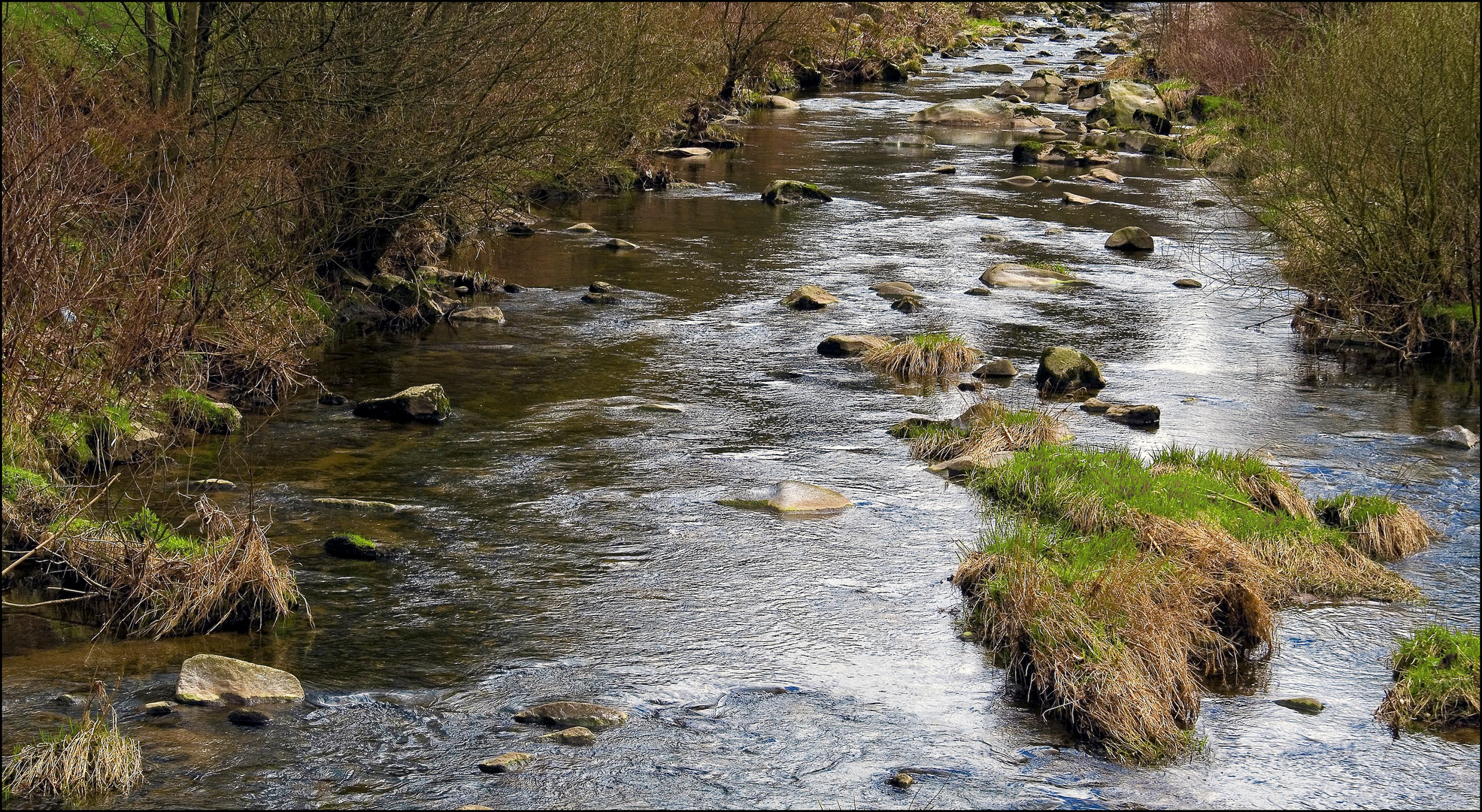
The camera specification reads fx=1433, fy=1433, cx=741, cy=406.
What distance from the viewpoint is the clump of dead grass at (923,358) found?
54.0 ft

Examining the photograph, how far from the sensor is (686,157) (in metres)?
32.5

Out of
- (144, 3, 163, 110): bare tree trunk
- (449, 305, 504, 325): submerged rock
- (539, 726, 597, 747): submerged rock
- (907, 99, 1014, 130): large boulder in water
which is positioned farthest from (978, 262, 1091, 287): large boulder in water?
(907, 99, 1014, 130): large boulder in water

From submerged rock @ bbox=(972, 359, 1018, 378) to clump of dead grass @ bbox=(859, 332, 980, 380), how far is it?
300 mm

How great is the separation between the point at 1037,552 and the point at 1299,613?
190 centimetres

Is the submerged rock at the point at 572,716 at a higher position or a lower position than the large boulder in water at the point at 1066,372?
lower

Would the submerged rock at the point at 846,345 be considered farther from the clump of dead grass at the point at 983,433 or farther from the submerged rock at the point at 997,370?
the clump of dead grass at the point at 983,433

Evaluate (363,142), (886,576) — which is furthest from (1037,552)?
(363,142)

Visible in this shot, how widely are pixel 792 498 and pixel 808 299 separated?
7.68m

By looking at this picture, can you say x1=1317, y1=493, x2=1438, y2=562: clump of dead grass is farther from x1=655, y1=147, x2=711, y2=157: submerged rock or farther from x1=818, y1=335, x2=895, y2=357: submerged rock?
x1=655, y1=147, x2=711, y2=157: submerged rock

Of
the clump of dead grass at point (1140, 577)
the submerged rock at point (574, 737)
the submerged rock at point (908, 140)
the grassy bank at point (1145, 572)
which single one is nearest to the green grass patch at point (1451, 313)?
the clump of dead grass at point (1140, 577)

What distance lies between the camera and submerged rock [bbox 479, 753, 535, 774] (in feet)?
25.3

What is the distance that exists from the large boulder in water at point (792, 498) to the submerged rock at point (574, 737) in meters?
4.15

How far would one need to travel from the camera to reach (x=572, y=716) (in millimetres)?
8367

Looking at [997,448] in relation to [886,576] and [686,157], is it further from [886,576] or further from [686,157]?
[686,157]
